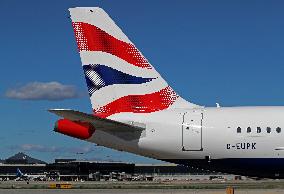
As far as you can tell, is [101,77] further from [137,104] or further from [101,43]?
[137,104]

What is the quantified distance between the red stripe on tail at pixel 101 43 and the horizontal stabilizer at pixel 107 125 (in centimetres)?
382

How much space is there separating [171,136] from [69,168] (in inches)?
4411

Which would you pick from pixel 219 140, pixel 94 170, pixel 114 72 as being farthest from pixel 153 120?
pixel 94 170

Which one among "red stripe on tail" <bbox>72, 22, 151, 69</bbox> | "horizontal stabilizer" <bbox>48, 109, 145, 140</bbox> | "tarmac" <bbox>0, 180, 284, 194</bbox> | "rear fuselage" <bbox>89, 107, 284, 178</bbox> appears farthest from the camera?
"tarmac" <bbox>0, 180, 284, 194</bbox>

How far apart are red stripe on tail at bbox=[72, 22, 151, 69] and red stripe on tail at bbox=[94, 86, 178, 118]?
1.77m

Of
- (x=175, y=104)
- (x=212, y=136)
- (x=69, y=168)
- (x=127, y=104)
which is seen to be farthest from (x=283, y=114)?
(x=69, y=168)

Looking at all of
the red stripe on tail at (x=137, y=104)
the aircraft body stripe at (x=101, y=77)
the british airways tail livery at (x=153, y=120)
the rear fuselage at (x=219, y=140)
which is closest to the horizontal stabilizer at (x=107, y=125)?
the british airways tail livery at (x=153, y=120)

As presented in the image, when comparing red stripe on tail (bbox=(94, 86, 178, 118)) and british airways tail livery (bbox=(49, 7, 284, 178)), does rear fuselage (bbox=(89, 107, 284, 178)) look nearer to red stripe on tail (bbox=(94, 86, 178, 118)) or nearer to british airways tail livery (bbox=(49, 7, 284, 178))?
british airways tail livery (bbox=(49, 7, 284, 178))

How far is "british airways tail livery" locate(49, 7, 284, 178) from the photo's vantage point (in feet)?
93.3

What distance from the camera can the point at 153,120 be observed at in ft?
96.3

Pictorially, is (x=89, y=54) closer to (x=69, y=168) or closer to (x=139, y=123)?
(x=139, y=123)

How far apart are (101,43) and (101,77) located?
1913 mm

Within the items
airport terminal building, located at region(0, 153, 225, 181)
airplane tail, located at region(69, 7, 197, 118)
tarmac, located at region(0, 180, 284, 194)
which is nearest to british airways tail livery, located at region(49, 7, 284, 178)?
airplane tail, located at region(69, 7, 197, 118)

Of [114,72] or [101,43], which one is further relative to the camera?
[101,43]
